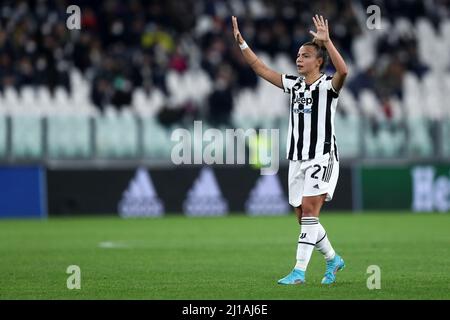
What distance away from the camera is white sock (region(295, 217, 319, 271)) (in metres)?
10.4

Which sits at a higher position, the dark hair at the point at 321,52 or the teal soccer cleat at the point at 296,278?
the dark hair at the point at 321,52

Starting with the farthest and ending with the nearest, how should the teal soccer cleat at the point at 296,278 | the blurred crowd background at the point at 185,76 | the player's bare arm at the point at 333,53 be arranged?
the blurred crowd background at the point at 185,76
the teal soccer cleat at the point at 296,278
the player's bare arm at the point at 333,53

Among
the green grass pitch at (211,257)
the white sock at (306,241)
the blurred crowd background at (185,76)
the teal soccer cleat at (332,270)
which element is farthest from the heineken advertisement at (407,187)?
the white sock at (306,241)

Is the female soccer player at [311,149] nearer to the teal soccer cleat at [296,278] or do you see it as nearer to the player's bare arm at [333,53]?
the teal soccer cleat at [296,278]

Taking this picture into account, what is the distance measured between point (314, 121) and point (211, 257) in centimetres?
392

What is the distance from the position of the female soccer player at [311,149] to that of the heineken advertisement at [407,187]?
1417cm

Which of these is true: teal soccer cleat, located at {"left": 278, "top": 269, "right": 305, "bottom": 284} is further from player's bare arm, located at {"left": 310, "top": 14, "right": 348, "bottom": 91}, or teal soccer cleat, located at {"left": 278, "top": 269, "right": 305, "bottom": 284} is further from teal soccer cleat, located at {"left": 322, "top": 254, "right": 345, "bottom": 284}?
player's bare arm, located at {"left": 310, "top": 14, "right": 348, "bottom": 91}

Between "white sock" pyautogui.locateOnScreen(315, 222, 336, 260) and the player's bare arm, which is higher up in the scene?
the player's bare arm

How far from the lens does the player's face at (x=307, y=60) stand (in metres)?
10.6

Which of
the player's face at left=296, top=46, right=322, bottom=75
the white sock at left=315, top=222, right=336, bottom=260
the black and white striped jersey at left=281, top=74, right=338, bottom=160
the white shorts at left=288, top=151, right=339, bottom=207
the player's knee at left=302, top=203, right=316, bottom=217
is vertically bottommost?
the white sock at left=315, top=222, right=336, bottom=260

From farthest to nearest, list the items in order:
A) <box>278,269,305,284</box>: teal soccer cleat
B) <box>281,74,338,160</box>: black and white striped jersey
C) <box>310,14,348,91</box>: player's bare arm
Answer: <box>281,74,338,160</box>: black and white striped jersey < <box>278,269,305,284</box>: teal soccer cleat < <box>310,14,348,91</box>: player's bare arm

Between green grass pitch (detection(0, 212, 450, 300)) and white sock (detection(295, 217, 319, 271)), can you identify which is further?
white sock (detection(295, 217, 319, 271))

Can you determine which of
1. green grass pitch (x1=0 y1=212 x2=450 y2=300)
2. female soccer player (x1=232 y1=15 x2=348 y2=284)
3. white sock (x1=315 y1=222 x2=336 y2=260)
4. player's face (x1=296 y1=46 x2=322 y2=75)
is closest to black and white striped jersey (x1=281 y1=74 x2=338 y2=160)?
female soccer player (x1=232 y1=15 x2=348 y2=284)
